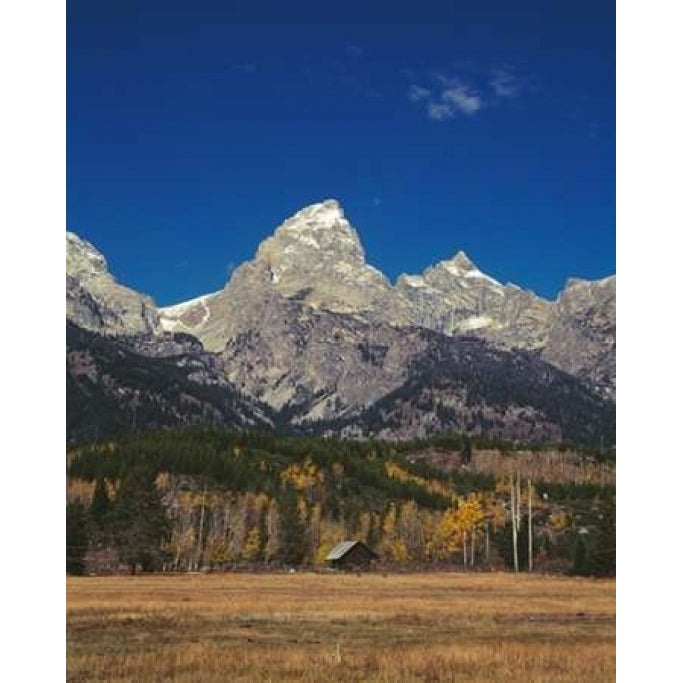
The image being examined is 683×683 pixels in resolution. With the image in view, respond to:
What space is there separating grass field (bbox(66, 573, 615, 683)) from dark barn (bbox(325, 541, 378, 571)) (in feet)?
175

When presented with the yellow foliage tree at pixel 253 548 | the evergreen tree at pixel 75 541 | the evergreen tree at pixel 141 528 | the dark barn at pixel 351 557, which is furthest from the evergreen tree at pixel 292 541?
the evergreen tree at pixel 75 541

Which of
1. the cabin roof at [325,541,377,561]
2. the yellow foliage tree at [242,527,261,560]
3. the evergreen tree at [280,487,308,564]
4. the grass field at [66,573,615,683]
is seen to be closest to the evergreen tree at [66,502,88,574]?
the grass field at [66,573,615,683]

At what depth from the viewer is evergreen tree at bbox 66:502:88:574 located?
66.1m

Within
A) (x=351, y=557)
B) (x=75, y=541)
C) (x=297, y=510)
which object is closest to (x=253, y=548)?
(x=297, y=510)

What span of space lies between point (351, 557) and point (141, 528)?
28594 mm

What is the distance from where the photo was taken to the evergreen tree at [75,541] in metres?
66.1

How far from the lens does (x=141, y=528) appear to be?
74500 mm

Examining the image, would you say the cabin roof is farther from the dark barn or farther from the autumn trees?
the autumn trees

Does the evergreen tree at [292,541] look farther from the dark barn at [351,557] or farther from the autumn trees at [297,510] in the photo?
the dark barn at [351,557]

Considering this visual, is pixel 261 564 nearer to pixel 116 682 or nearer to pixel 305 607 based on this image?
pixel 305 607

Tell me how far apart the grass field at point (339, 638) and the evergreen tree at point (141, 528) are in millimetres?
33563
